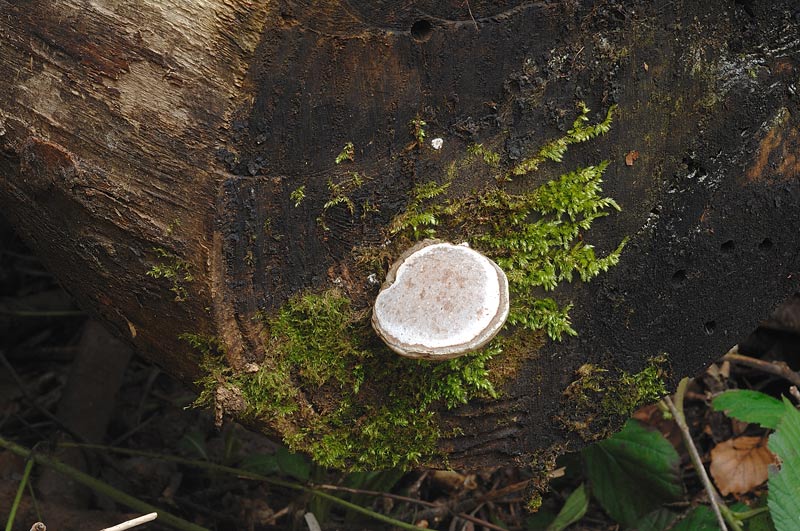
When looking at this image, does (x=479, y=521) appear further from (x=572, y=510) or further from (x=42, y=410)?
(x=42, y=410)

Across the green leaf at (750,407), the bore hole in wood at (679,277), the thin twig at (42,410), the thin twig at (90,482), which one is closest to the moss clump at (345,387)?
the bore hole in wood at (679,277)

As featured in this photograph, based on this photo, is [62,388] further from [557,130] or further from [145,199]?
[557,130]

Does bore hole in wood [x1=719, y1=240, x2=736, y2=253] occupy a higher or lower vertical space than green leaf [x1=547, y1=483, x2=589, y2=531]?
higher

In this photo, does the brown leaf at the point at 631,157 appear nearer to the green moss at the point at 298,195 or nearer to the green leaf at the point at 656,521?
the green moss at the point at 298,195

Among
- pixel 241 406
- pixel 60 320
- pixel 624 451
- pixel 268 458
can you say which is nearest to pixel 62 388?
pixel 60 320

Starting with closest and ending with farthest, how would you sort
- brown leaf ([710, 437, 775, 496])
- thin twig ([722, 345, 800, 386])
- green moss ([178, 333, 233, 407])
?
1. green moss ([178, 333, 233, 407])
2. brown leaf ([710, 437, 775, 496])
3. thin twig ([722, 345, 800, 386])

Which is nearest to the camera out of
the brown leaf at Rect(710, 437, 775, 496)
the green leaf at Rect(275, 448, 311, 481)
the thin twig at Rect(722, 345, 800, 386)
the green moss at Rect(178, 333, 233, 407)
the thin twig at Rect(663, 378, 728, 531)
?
the green moss at Rect(178, 333, 233, 407)

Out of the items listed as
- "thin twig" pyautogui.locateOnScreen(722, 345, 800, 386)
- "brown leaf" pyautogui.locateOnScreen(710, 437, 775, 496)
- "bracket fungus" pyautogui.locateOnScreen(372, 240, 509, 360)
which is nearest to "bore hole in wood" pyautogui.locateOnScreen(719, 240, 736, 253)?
"bracket fungus" pyautogui.locateOnScreen(372, 240, 509, 360)

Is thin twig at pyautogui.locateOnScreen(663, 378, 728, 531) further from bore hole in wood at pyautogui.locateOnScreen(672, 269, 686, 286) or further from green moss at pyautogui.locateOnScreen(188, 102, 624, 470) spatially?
green moss at pyautogui.locateOnScreen(188, 102, 624, 470)
